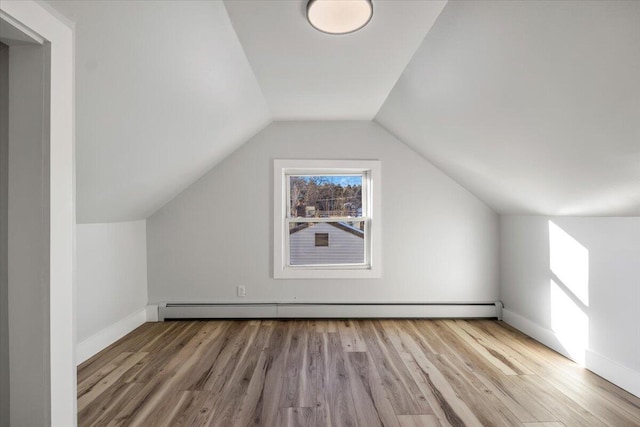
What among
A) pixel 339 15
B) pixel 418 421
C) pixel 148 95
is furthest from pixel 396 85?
pixel 418 421

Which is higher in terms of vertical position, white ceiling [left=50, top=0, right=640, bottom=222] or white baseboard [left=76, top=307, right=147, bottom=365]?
white ceiling [left=50, top=0, right=640, bottom=222]

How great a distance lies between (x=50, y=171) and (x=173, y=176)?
1.97 metres

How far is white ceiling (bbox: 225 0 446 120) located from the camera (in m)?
1.71

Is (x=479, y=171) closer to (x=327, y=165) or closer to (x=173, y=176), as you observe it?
(x=327, y=165)

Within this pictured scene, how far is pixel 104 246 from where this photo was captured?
9.69 feet

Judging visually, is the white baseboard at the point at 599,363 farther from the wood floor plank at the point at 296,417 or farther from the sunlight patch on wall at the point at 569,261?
the wood floor plank at the point at 296,417

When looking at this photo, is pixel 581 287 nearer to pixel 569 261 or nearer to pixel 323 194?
pixel 569 261

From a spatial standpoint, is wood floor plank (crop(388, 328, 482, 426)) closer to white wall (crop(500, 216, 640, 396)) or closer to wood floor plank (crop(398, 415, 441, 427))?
wood floor plank (crop(398, 415, 441, 427))

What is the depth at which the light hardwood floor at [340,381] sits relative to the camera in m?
1.92

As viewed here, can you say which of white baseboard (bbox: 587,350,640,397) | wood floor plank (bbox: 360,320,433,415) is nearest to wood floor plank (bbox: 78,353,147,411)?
wood floor plank (bbox: 360,320,433,415)

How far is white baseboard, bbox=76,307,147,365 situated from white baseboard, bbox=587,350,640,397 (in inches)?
146

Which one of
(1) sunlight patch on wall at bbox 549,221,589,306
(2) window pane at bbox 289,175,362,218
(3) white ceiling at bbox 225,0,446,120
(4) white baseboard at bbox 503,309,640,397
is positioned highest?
(3) white ceiling at bbox 225,0,446,120

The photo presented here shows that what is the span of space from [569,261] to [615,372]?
0.81m

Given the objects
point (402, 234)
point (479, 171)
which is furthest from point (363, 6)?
point (402, 234)
